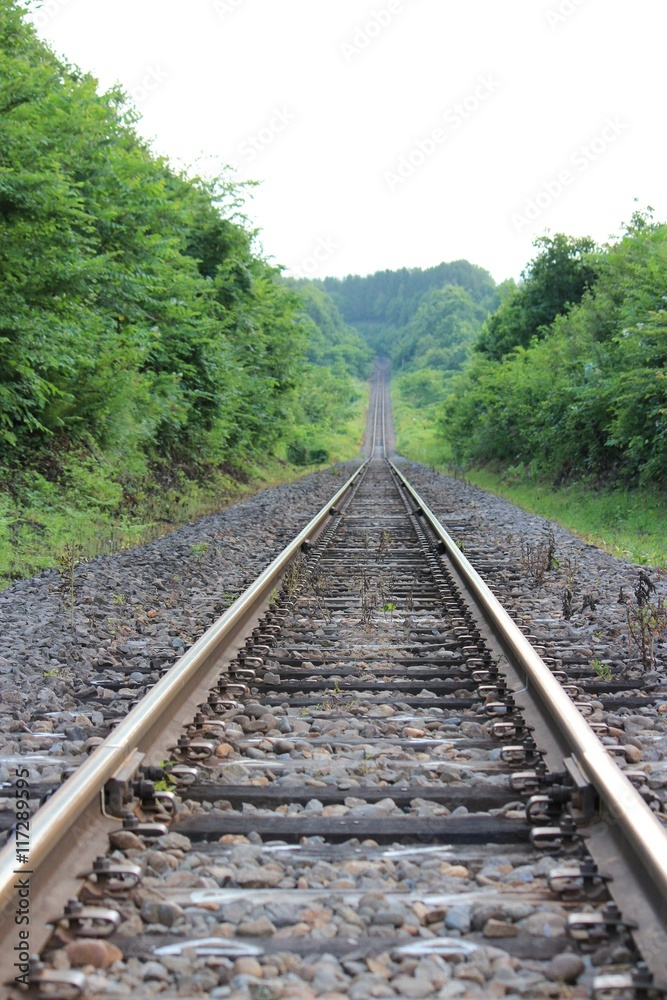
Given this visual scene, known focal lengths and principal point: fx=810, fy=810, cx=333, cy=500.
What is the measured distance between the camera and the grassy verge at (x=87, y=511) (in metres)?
8.82

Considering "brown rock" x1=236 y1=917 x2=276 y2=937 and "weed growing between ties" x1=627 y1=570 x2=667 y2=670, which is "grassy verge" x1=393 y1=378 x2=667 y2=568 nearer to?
"weed growing between ties" x1=627 y1=570 x2=667 y2=670

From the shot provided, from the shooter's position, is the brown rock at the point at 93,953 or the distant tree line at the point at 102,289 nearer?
the brown rock at the point at 93,953

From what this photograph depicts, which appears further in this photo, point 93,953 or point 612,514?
point 612,514

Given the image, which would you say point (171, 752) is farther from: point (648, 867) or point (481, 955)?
point (648, 867)

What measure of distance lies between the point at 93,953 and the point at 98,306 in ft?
41.2

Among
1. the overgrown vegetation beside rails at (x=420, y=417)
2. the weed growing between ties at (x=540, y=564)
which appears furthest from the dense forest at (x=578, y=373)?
the weed growing between ties at (x=540, y=564)

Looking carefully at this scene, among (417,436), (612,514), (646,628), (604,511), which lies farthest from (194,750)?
(417,436)

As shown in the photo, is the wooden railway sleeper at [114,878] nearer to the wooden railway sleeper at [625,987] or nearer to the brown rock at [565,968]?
the brown rock at [565,968]

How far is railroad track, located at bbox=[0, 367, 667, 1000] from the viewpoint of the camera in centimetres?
193

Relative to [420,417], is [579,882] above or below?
below

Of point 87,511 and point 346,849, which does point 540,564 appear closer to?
point 346,849

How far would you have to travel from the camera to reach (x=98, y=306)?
524 inches

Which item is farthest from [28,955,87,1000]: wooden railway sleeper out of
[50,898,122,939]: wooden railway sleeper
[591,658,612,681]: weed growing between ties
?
[591,658,612,681]: weed growing between ties

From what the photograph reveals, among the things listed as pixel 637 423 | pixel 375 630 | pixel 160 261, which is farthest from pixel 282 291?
pixel 375 630
